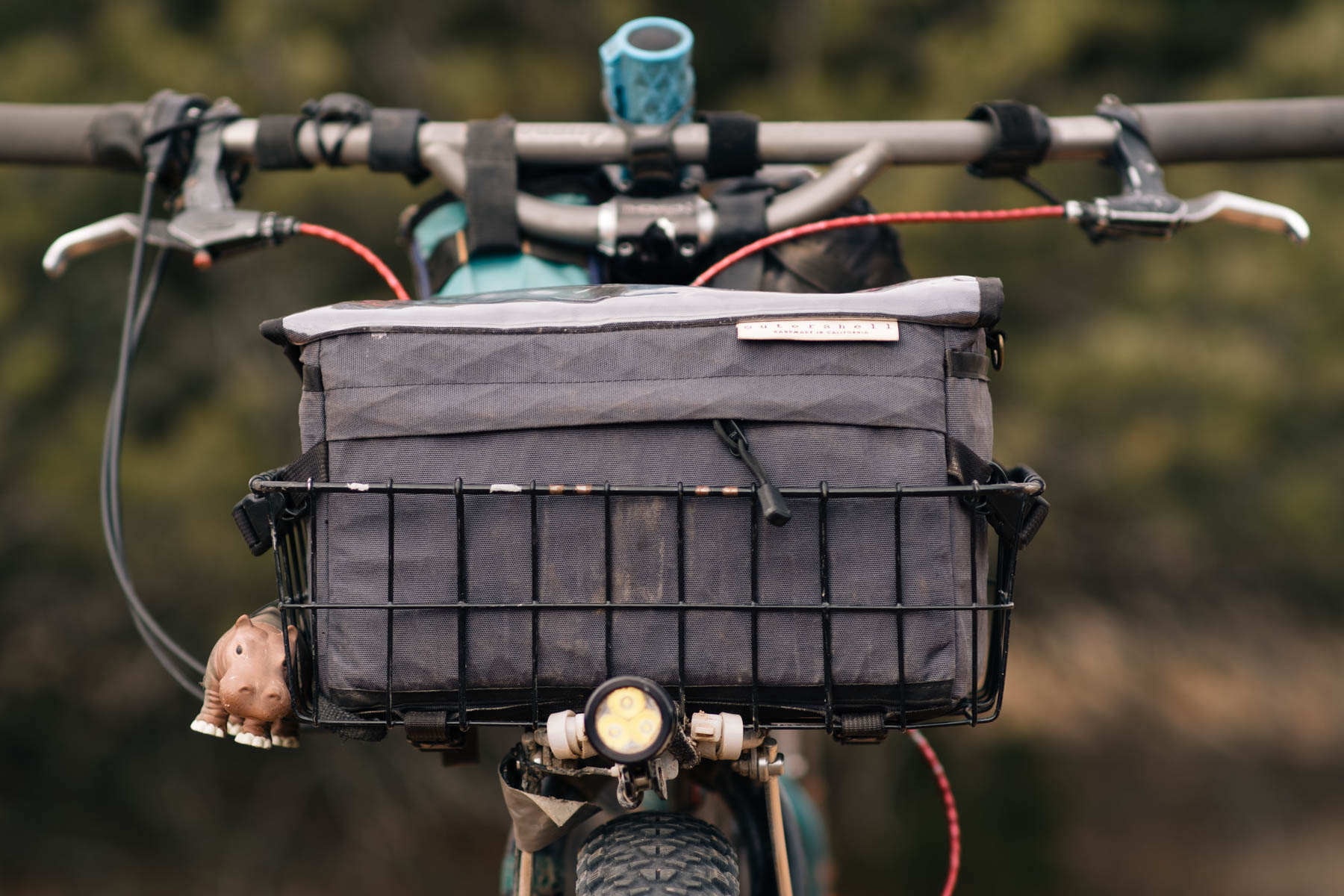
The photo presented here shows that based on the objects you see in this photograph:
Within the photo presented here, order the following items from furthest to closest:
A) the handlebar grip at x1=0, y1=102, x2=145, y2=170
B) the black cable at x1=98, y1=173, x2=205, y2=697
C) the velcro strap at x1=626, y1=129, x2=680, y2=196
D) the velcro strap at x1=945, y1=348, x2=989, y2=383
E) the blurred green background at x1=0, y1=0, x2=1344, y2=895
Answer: the blurred green background at x1=0, y1=0, x2=1344, y2=895, the handlebar grip at x1=0, y1=102, x2=145, y2=170, the velcro strap at x1=626, y1=129, x2=680, y2=196, the black cable at x1=98, y1=173, x2=205, y2=697, the velcro strap at x1=945, y1=348, x2=989, y2=383

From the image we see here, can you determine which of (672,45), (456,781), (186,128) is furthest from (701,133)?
(456,781)

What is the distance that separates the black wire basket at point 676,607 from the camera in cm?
90

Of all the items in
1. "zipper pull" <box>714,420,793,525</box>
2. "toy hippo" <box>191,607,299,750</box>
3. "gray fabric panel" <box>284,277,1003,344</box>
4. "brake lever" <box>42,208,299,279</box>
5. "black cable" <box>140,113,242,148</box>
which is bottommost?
"toy hippo" <box>191,607,299,750</box>

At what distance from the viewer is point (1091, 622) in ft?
15.5

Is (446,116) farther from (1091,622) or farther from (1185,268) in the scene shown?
(1091,622)

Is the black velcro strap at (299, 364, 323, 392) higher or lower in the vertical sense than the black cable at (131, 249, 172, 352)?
lower

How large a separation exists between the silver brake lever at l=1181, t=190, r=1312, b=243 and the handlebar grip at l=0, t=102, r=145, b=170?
3.78 feet

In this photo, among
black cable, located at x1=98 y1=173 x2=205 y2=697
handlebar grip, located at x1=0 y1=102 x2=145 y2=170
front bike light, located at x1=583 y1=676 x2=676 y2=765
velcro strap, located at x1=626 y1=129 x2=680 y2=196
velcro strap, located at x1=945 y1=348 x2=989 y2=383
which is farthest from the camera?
handlebar grip, located at x1=0 y1=102 x2=145 y2=170

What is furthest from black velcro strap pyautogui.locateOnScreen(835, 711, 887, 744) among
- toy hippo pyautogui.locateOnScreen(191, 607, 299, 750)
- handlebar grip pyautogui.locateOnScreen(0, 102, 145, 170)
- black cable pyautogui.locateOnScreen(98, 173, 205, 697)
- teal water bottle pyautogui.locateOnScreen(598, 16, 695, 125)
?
handlebar grip pyautogui.locateOnScreen(0, 102, 145, 170)

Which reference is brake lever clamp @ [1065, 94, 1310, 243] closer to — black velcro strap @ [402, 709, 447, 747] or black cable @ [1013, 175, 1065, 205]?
black cable @ [1013, 175, 1065, 205]

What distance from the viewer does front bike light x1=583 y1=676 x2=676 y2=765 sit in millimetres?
833

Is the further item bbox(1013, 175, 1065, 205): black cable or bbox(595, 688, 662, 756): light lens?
bbox(1013, 175, 1065, 205): black cable

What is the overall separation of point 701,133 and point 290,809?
11.9 ft

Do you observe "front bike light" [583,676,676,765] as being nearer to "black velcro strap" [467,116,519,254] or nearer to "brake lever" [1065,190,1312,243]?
"black velcro strap" [467,116,519,254]
